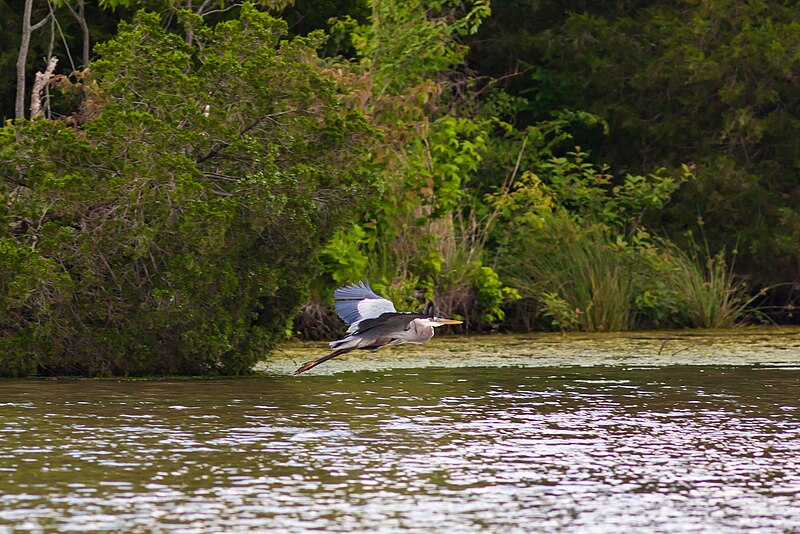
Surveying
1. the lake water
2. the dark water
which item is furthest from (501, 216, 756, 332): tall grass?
the dark water

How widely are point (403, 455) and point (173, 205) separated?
4.97 meters

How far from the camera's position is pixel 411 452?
9.09 m

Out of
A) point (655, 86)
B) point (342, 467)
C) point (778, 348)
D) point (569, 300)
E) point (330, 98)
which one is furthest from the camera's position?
point (655, 86)

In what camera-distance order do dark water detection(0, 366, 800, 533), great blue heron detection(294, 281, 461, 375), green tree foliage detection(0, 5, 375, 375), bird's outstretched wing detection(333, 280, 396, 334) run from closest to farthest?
dark water detection(0, 366, 800, 533), great blue heron detection(294, 281, 461, 375), bird's outstretched wing detection(333, 280, 396, 334), green tree foliage detection(0, 5, 375, 375)

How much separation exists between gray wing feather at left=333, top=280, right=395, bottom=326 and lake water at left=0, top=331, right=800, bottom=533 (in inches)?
24.9

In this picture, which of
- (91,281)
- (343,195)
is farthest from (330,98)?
(91,281)

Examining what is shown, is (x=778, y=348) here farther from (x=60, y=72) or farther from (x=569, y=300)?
(x=60, y=72)

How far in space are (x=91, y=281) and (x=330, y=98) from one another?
283 cm

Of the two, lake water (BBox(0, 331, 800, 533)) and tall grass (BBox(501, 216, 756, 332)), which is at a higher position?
tall grass (BBox(501, 216, 756, 332))

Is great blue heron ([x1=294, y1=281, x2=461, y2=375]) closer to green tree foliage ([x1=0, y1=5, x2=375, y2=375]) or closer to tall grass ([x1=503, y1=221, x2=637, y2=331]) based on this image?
green tree foliage ([x1=0, y1=5, x2=375, y2=375])

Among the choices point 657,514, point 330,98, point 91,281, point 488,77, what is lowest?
point 657,514

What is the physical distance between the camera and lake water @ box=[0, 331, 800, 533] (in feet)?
23.2

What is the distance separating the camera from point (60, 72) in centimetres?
2236

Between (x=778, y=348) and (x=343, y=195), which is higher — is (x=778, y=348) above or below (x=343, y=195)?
below
